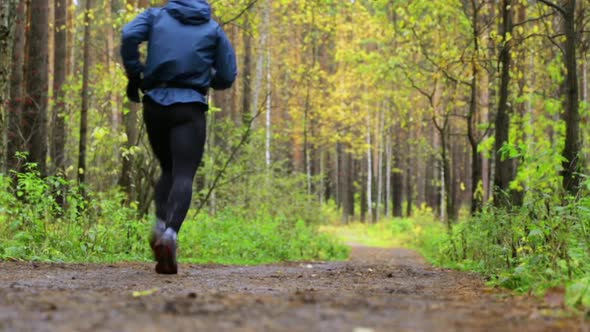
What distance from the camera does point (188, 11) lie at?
5.94 metres

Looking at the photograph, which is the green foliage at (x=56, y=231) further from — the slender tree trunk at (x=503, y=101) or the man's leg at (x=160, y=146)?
the slender tree trunk at (x=503, y=101)

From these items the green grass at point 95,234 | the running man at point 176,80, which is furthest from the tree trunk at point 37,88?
the running man at point 176,80

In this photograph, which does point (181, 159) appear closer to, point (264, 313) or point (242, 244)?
point (264, 313)

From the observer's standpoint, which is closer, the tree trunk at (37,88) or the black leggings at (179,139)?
the black leggings at (179,139)

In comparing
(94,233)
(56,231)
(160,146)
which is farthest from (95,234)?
(160,146)

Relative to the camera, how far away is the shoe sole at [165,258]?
220 inches

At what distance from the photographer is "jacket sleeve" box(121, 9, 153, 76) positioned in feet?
19.3

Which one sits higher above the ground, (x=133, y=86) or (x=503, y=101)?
(x=503, y=101)

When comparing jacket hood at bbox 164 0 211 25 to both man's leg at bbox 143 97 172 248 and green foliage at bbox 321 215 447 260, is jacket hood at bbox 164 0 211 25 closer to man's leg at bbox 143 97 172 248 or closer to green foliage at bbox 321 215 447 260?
man's leg at bbox 143 97 172 248

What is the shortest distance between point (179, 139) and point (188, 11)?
1.13 metres

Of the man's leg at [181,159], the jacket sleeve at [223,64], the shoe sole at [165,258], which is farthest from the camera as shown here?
the jacket sleeve at [223,64]

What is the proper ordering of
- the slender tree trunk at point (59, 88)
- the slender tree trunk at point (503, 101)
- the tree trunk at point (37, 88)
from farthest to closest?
the slender tree trunk at point (59, 88) → the tree trunk at point (37, 88) → the slender tree trunk at point (503, 101)

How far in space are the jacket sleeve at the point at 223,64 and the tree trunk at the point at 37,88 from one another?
8.13 meters

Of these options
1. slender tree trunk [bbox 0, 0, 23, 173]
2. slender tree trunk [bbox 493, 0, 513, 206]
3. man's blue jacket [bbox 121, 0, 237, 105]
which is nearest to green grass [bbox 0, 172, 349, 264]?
slender tree trunk [bbox 0, 0, 23, 173]
